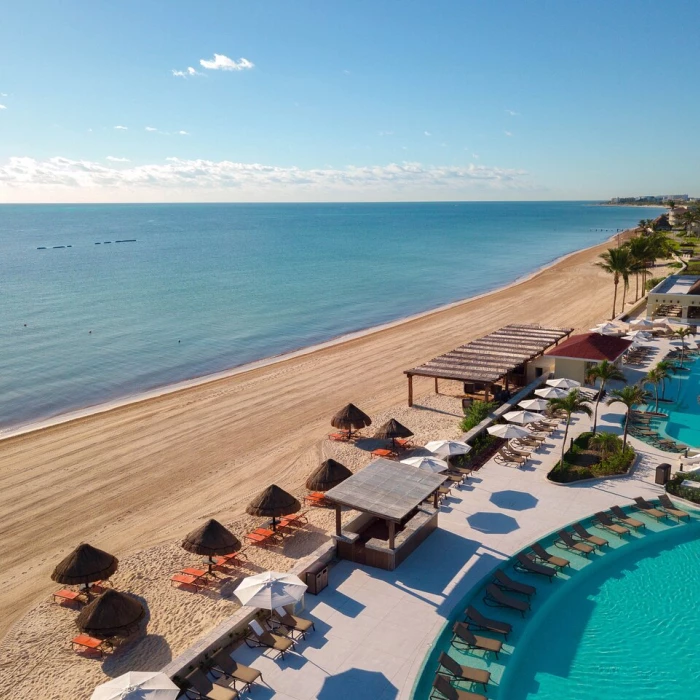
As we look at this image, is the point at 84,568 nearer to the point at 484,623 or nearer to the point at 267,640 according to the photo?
the point at 267,640

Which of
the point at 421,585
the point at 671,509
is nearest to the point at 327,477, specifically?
the point at 421,585

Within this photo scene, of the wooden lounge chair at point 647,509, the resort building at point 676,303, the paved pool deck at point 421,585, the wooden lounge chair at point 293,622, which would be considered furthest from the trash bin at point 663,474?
the resort building at point 676,303

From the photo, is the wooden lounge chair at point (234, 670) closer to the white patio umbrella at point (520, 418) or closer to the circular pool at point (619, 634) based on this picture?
the circular pool at point (619, 634)

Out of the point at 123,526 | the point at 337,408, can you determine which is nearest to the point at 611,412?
the point at 337,408

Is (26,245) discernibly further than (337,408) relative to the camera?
Yes

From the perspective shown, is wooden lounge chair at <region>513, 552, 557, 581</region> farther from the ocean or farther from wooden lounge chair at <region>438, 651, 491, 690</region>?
the ocean

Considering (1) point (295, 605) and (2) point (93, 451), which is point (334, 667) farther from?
(2) point (93, 451)
